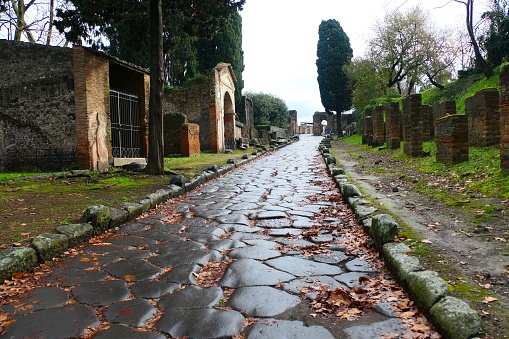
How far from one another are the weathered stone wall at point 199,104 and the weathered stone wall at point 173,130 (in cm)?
346

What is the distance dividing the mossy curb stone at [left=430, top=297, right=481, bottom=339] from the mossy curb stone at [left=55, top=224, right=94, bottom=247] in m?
3.55

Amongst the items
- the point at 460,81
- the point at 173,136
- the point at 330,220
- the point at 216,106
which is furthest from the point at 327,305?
the point at 460,81

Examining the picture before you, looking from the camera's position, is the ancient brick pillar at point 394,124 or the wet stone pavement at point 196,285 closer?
the wet stone pavement at point 196,285

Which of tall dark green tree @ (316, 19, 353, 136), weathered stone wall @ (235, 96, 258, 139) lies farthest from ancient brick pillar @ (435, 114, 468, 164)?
tall dark green tree @ (316, 19, 353, 136)

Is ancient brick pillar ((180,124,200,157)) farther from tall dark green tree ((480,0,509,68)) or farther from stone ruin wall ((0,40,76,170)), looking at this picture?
tall dark green tree ((480,0,509,68))

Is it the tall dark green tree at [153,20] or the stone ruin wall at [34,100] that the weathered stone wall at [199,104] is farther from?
the stone ruin wall at [34,100]

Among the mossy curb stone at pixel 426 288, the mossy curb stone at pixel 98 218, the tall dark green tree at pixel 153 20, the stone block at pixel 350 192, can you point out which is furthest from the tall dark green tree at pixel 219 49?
the mossy curb stone at pixel 426 288

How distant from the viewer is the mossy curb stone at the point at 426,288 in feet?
7.73

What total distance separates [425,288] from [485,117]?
28.3 ft

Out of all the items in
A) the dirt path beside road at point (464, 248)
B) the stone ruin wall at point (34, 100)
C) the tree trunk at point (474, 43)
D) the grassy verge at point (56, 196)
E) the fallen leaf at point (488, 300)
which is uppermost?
the tree trunk at point (474, 43)

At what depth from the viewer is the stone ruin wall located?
37.1 feet

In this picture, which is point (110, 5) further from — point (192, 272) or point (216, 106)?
point (216, 106)

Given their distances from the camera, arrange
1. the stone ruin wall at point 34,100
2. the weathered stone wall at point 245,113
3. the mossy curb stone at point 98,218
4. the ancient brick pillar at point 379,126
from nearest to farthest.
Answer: the mossy curb stone at point 98,218 → the stone ruin wall at point 34,100 → the ancient brick pillar at point 379,126 → the weathered stone wall at point 245,113

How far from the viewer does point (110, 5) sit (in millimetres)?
10461
